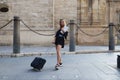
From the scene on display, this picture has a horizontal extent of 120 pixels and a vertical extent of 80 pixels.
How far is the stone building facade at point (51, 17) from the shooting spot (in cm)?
2147

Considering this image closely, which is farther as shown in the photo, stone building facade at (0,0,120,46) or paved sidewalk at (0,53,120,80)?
stone building facade at (0,0,120,46)

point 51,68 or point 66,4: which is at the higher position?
point 66,4

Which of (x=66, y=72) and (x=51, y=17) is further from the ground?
(x=51, y=17)

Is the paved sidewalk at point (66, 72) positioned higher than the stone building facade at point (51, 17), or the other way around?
the stone building facade at point (51, 17)

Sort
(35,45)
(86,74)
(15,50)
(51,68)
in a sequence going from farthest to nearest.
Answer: (35,45), (15,50), (51,68), (86,74)

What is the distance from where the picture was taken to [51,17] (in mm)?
21906

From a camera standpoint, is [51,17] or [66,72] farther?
[51,17]

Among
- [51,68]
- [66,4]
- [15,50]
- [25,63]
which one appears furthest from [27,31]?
[51,68]

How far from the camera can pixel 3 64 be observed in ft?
41.9

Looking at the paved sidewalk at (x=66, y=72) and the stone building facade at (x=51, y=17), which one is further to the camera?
the stone building facade at (x=51, y=17)

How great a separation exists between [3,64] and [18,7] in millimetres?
9488

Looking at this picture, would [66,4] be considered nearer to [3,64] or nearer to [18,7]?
[18,7]

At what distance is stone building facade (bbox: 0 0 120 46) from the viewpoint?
21.5 meters

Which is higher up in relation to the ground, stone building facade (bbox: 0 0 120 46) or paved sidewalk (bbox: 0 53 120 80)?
stone building facade (bbox: 0 0 120 46)
